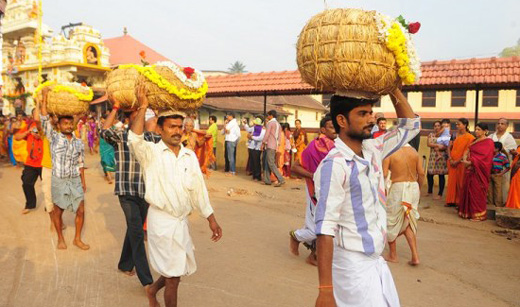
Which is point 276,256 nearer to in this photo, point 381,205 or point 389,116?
point 381,205

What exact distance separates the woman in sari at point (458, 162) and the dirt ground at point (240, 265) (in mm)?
1003

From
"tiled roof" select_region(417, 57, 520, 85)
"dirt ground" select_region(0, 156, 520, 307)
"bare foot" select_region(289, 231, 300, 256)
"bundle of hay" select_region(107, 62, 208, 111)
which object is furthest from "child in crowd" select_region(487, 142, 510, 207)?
"bundle of hay" select_region(107, 62, 208, 111)

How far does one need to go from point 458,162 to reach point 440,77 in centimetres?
334

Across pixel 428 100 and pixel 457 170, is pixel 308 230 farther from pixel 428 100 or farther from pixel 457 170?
pixel 428 100

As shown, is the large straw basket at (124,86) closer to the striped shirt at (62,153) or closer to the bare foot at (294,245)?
the striped shirt at (62,153)

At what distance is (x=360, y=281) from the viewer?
231 centimetres

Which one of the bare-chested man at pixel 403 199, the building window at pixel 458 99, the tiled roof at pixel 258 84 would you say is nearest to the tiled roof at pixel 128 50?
the tiled roof at pixel 258 84

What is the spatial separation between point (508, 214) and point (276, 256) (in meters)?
4.55

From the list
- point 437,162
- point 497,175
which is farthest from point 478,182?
point 437,162

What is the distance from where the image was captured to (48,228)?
22.3 feet

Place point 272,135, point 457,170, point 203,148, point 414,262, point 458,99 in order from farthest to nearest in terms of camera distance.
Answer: point 458,99 → point 203,148 → point 272,135 → point 457,170 → point 414,262

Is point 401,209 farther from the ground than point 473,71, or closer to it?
closer to it

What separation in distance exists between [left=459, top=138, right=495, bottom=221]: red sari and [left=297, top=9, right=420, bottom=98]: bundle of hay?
6.54 m

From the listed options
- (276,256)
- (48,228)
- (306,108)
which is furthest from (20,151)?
(306,108)
